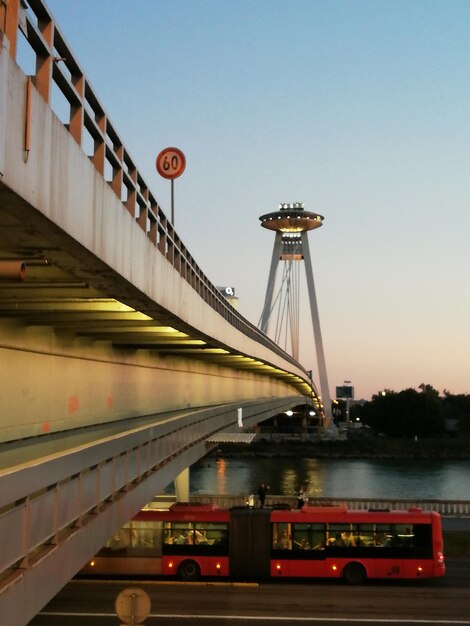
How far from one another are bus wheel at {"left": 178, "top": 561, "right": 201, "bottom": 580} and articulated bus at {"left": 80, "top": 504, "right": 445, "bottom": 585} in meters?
0.02


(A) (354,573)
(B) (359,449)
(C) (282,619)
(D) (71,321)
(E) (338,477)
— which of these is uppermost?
(D) (71,321)

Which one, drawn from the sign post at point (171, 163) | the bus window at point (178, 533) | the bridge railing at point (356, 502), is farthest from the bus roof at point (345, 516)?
the sign post at point (171, 163)

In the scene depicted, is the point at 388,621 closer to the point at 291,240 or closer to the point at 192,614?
the point at 192,614

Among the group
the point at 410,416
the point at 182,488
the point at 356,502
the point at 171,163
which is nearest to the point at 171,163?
the point at 171,163

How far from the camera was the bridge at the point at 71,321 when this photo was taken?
5.17m

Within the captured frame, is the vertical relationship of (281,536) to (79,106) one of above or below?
below

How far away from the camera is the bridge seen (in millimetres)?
5168

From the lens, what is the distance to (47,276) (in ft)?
26.0

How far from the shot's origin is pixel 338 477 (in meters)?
62.1

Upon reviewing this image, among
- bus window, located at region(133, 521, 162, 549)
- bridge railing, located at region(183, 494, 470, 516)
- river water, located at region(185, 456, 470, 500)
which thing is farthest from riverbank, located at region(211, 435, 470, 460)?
bus window, located at region(133, 521, 162, 549)

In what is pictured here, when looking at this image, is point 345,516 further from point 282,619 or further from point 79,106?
point 79,106

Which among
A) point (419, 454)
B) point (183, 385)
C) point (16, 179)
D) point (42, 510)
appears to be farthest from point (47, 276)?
point (419, 454)

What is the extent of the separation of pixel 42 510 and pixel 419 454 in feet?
280

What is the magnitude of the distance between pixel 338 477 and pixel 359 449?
1066 inches
